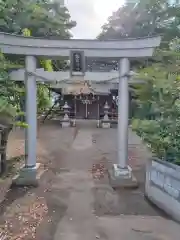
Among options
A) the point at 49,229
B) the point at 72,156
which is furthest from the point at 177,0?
the point at 49,229

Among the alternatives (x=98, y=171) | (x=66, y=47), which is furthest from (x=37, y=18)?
(x=98, y=171)

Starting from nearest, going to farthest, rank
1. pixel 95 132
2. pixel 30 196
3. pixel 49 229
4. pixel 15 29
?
pixel 49 229
pixel 30 196
pixel 15 29
pixel 95 132

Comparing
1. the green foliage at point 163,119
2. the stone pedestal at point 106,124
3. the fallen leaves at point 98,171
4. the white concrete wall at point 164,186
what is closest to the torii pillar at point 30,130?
the fallen leaves at point 98,171

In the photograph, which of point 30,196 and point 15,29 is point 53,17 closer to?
point 15,29

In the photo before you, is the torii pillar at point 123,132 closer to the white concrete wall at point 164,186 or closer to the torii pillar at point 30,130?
the white concrete wall at point 164,186

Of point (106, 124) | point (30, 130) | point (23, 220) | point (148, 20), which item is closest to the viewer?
point (23, 220)

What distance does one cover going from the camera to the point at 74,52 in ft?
21.8

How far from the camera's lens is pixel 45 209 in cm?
532

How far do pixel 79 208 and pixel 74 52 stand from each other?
3535 mm

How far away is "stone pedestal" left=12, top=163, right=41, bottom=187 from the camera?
6.72m

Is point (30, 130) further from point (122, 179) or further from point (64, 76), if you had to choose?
point (122, 179)

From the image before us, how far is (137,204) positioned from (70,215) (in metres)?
1.45

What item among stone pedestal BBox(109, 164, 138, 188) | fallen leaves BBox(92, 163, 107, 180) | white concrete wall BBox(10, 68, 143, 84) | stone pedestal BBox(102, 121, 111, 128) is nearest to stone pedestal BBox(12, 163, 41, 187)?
fallen leaves BBox(92, 163, 107, 180)

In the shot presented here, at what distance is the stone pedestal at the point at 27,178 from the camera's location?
672cm
